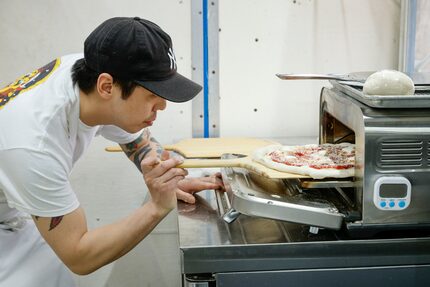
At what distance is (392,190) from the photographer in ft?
3.08

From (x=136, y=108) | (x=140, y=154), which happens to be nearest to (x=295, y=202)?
(x=136, y=108)

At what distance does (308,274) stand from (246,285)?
0.39 ft

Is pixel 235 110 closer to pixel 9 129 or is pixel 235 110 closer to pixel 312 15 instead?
pixel 312 15

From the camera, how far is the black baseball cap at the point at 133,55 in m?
1.06

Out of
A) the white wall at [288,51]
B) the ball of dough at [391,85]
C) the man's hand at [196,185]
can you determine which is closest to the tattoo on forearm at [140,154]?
the man's hand at [196,185]

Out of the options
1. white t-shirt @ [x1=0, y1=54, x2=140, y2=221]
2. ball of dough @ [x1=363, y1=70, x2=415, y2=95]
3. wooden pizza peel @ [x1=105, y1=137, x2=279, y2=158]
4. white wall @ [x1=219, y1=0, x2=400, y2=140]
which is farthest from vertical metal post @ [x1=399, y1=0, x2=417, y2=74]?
white t-shirt @ [x1=0, y1=54, x2=140, y2=221]

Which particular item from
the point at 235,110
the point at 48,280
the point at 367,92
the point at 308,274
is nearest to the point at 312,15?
the point at 235,110

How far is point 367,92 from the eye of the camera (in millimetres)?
1026

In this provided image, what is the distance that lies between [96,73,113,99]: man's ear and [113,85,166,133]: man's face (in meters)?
0.01

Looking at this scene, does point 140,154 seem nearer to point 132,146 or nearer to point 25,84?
point 132,146

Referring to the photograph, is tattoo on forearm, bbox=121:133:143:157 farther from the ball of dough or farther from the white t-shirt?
the ball of dough

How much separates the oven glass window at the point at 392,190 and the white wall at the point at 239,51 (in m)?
0.96

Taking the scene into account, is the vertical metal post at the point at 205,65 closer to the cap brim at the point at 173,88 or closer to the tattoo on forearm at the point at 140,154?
the tattoo on forearm at the point at 140,154

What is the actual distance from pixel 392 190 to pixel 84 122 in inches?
27.2
